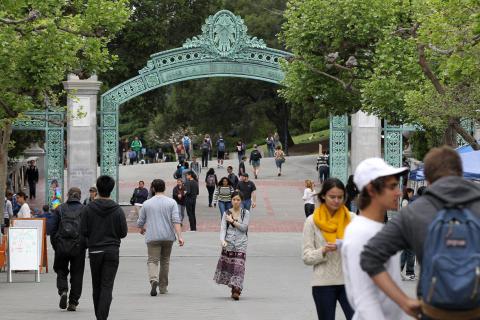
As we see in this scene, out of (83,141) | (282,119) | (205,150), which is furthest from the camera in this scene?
(282,119)

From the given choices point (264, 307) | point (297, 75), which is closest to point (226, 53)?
point (297, 75)

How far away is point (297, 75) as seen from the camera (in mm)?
26672

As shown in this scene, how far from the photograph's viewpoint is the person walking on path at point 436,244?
573cm

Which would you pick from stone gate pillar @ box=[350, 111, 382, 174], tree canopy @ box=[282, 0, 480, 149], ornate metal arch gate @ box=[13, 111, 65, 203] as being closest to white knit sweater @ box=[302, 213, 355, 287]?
tree canopy @ box=[282, 0, 480, 149]

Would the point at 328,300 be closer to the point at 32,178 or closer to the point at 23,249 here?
the point at 23,249

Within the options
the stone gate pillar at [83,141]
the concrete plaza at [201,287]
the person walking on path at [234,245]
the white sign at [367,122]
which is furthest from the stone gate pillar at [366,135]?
the person walking on path at [234,245]

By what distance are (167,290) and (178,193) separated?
13.4 metres

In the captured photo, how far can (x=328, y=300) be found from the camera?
32.1ft

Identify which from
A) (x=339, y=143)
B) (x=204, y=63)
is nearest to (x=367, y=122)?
(x=339, y=143)

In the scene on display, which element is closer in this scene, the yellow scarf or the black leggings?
the yellow scarf

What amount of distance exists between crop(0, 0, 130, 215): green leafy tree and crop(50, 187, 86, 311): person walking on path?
445 cm

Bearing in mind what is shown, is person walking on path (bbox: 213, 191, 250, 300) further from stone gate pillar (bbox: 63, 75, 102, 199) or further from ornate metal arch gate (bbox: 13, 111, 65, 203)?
stone gate pillar (bbox: 63, 75, 102, 199)

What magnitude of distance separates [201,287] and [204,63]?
15.0 m

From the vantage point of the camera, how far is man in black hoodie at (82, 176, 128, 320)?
43.8 feet
